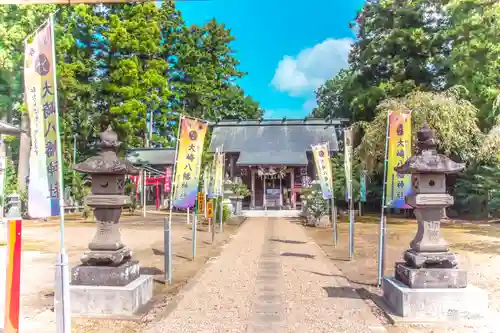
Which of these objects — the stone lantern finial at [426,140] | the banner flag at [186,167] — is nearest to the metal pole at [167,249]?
the banner flag at [186,167]

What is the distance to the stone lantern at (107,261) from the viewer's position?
20.0 feet

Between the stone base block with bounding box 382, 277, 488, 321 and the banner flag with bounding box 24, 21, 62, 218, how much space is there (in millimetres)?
4491

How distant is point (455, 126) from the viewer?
66.1ft

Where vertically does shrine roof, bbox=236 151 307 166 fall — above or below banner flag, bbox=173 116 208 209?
above

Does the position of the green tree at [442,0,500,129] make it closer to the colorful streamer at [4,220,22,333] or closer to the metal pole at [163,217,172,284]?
the metal pole at [163,217,172,284]

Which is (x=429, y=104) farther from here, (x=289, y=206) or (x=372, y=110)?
(x=289, y=206)

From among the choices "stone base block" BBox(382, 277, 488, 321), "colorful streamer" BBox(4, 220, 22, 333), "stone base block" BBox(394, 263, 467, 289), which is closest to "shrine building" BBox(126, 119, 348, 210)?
"stone base block" BBox(394, 263, 467, 289)

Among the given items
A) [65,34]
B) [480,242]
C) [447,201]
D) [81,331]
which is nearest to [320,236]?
[480,242]

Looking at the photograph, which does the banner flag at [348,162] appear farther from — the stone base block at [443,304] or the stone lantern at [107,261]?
the stone lantern at [107,261]

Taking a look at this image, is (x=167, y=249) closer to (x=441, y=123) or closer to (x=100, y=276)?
(x=100, y=276)

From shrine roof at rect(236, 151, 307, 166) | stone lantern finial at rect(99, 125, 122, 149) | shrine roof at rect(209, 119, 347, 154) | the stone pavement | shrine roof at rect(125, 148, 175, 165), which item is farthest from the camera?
shrine roof at rect(125, 148, 175, 165)

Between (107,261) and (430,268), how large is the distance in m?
4.48

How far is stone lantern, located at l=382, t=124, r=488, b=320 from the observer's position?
19.2ft

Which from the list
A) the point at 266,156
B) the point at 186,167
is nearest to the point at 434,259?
the point at 186,167
